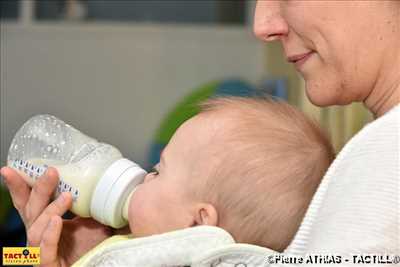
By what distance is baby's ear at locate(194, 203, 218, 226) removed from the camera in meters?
0.70

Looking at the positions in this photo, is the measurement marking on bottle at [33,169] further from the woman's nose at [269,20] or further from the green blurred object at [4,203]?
the woman's nose at [269,20]

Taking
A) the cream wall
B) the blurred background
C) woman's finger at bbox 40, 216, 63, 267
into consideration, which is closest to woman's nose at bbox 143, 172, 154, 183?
woman's finger at bbox 40, 216, 63, 267

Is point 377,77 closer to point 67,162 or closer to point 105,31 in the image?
point 67,162

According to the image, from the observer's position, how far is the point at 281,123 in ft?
2.38

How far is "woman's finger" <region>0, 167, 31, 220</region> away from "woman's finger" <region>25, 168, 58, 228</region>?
0.01 m

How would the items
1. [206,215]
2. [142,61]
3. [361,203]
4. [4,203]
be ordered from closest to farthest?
1. [361,203]
2. [206,215]
3. [4,203]
4. [142,61]

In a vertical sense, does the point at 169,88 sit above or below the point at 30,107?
below

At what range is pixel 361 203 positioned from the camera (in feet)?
1.99

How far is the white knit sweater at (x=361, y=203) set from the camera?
1.97ft

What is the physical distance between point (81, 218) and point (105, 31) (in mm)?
1694

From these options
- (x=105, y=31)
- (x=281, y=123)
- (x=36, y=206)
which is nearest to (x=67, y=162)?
(x=36, y=206)

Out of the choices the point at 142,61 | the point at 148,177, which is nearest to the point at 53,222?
the point at 148,177

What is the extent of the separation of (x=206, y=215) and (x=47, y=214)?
7.0 inches

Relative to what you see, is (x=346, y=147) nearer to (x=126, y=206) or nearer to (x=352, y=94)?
(x=352, y=94)
